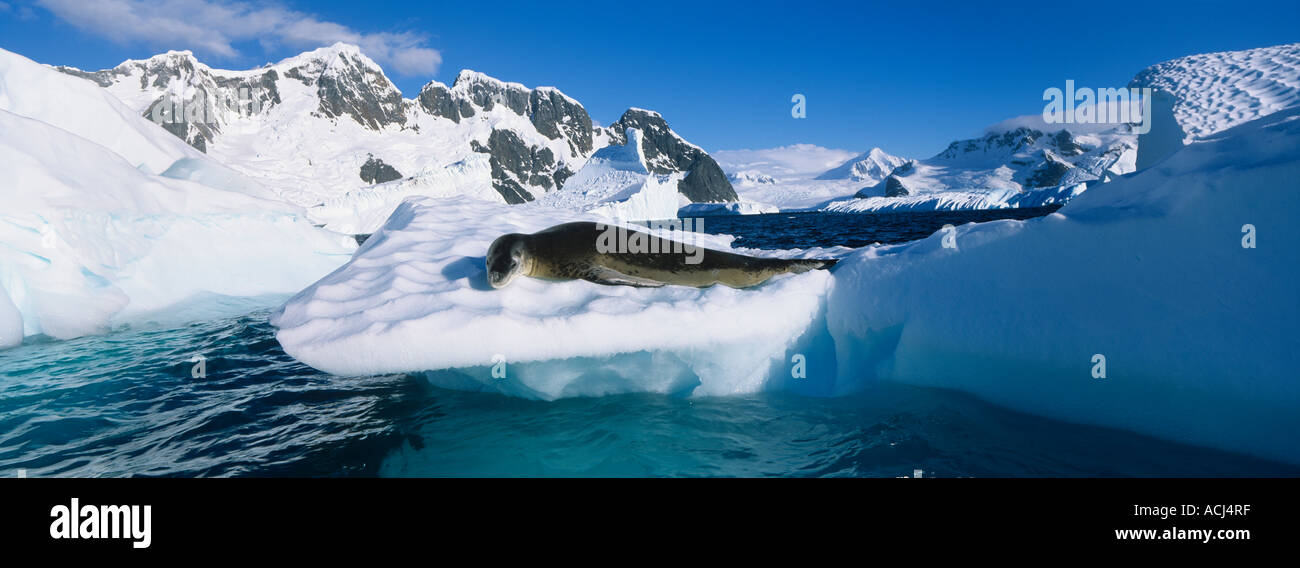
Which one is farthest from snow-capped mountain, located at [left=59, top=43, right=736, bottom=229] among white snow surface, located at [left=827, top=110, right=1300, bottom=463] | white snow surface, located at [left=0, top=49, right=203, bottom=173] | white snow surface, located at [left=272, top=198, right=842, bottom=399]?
white snow surface, located at [left=827, top=110, right=1300, bottom=463]

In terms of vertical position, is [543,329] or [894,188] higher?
[894,188]

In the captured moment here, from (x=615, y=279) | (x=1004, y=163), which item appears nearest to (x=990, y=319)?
(x=615, y=279)

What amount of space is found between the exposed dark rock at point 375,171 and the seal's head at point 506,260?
98942 millimetres

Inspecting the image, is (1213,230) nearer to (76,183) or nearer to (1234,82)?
(76,183)

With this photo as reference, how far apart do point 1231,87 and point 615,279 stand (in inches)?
872

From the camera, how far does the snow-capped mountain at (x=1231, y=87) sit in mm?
15258

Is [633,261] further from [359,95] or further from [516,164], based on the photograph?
[359,95]

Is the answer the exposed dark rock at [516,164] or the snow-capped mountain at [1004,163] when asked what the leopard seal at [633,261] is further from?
the exposed dark rock at [516,164]

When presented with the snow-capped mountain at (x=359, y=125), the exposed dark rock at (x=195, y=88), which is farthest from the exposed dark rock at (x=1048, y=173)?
the exposed dark rock at (x=195, y=88)

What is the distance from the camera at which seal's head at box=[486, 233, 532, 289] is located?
12.4ft

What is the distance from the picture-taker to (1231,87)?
53.5 feet

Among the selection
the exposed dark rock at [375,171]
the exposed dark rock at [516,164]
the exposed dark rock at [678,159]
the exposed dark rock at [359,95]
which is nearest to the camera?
the exposed dark rock at [375,171]

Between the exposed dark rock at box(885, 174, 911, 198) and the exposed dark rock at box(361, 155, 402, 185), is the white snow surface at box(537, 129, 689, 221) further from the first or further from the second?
the exposed dark rock at box(885, 174, 911, 198)

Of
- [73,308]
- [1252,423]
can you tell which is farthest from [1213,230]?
[73,308]
